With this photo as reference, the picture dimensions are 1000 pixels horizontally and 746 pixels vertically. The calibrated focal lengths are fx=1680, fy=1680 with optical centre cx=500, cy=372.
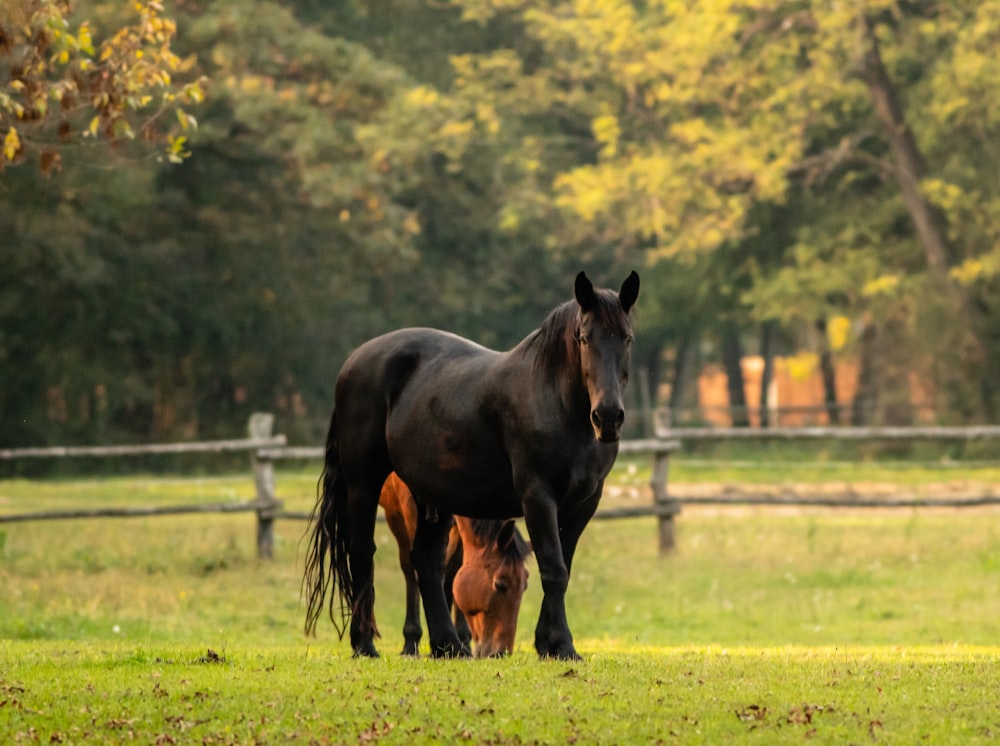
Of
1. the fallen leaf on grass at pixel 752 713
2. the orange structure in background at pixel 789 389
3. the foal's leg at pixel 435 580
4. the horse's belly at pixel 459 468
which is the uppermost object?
the horse's belly at pixel 459 468

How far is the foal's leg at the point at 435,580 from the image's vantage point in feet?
28.5

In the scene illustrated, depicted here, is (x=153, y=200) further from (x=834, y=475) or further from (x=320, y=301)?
(x=834, y=475)

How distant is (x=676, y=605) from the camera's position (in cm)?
1582

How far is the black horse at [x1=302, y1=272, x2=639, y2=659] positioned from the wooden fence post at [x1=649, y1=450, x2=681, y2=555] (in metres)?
10.3

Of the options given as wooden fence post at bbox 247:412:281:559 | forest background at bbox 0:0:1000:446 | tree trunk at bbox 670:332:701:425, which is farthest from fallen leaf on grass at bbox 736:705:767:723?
tree trunk at bbox 670:332:701:425

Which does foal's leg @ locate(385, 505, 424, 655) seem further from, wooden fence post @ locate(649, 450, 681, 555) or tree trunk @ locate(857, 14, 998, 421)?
tree trunk @ locate(857, 14, 998, 421)

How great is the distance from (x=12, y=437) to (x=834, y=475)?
1571 cm

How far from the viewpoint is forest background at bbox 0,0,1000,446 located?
100 feet

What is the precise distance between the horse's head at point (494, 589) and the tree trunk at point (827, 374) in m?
33.5

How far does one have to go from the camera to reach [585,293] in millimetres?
7641

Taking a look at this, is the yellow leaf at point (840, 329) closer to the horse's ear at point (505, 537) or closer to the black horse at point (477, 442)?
the horse's ear at point (505, 537)

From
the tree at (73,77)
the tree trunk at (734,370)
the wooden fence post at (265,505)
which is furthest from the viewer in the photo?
the tree trunk at (734,370)

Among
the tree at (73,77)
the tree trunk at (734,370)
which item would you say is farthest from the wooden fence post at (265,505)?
the tree trunk at (734,370)

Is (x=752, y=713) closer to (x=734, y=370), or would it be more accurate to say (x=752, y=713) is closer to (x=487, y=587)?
(x=487, y=587)
